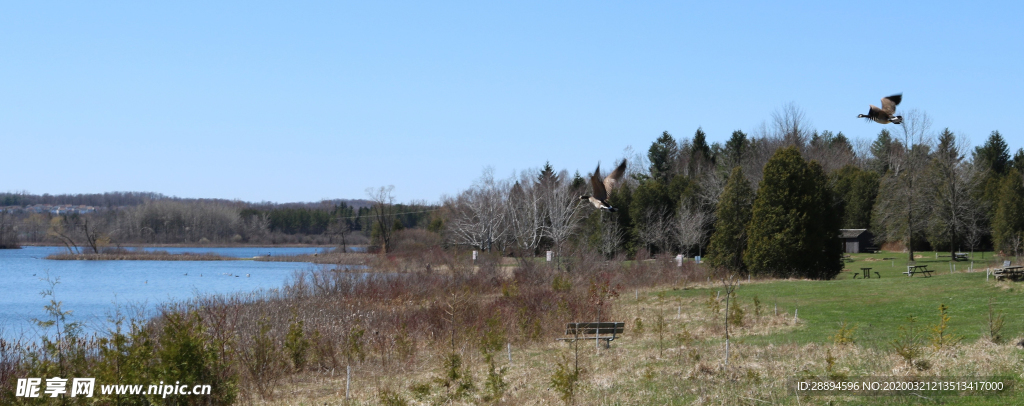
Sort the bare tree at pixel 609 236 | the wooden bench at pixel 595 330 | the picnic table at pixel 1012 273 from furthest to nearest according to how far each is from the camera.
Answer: the bare tree at pixel 609 236, the picnic table at pixel 1012 273, the wooden bench at pixel 595 330

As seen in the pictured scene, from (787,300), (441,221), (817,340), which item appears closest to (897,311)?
(787,300)

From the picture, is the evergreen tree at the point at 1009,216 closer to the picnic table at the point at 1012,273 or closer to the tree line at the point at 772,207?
the tree line at the point at 772,207

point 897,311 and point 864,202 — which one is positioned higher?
point 864,202

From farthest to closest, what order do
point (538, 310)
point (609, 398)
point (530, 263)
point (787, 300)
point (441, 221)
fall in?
point (441, 221) → point (530, 263) → point (787, 300) → point (538, 310) → point (609, 398)

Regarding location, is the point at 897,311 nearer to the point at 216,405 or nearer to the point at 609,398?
the point at 609,398

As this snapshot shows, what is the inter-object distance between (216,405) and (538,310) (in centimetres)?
1318

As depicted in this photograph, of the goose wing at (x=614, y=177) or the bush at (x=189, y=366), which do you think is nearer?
the bush at (x=189, y=366)

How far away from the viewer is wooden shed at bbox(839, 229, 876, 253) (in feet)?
201

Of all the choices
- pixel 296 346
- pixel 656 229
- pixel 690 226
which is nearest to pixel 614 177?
pixel 296 346

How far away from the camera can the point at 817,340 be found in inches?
580

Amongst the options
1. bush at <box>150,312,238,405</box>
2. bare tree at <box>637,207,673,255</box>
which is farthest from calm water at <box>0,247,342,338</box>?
bare tree at <box>637,207,673,255</box>

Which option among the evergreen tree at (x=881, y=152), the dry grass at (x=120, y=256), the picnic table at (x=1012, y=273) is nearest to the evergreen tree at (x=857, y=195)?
the evergreen tree at (x=881, y=152)

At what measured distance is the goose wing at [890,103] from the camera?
1052 centimetres

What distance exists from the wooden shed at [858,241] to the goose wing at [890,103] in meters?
55.3
